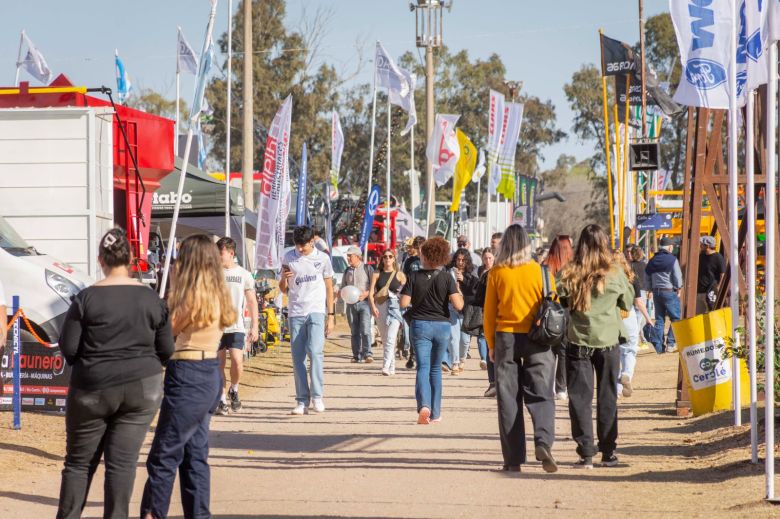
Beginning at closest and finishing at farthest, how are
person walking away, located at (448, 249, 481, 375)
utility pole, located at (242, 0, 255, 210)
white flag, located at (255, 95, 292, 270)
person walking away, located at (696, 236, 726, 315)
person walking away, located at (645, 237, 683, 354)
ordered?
person walking away, located at (448, 249, 481, 375), white flag, located at (255, 95, 292, 270), person walking away, located at (696, 236, 726, 315), person walking away, located at (645, 237, 683, 354), utility pole, located at (242, 0, 255, 210)

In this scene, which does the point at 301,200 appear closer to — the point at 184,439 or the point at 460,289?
the point at 460,289

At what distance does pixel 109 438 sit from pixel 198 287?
0.90m

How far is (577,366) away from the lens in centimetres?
967

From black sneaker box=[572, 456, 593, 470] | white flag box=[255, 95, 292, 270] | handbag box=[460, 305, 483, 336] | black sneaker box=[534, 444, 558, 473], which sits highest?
white flag box=[255, 95, 292, 270]

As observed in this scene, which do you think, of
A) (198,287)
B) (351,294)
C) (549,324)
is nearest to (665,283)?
(351,294)

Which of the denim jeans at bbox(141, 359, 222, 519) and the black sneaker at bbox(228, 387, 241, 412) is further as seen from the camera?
the black sneaker at bbox(228, 387, 241, 412)

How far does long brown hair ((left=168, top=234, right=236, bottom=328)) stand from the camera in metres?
6.66

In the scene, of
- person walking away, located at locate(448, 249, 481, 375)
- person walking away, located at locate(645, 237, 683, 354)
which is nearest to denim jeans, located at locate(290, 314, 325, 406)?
person walking away, located at locate(448, 249, 481, 375)

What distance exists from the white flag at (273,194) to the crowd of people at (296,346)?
283 centimetres

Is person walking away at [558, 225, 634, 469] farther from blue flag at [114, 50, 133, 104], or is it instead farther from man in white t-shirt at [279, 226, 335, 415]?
blue flag at [114, 50, 133, 104]

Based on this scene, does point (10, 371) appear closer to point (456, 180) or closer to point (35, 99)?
point (35, 99)

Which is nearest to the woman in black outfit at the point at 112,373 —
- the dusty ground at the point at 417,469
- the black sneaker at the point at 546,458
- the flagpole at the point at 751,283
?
the dusty ground at the point at 417,469

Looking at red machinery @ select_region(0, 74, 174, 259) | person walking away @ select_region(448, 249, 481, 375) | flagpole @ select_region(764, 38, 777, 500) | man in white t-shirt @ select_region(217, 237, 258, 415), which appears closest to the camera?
flagpole @ select_region(764, 38, 777, 500)

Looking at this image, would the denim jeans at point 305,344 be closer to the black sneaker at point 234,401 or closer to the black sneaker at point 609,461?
the black sneaker at point 234,401
